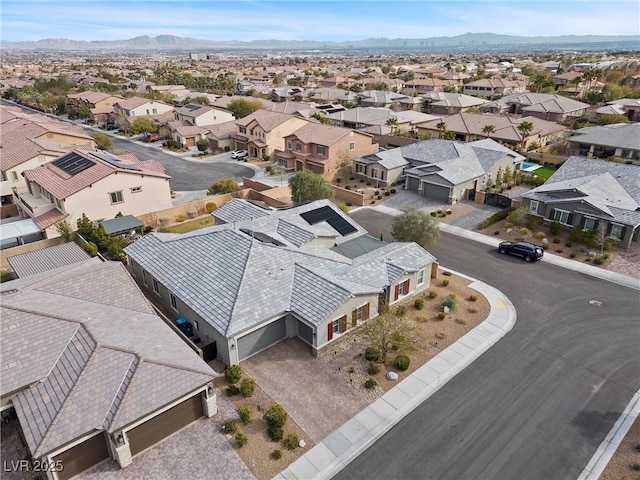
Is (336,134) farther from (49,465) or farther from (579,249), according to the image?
(49,465)

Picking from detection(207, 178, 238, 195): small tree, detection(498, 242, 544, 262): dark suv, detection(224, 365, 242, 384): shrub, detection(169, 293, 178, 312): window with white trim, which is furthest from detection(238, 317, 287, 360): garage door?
detection(207, 178, 238, 195): small tree

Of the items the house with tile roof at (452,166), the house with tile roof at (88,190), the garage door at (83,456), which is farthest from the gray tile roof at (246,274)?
the house with tile roof at (452,166)

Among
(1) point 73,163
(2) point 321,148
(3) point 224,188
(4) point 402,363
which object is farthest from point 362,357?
(2) point 321,148

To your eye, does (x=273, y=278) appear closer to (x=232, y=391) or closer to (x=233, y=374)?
(x=233, y=374)

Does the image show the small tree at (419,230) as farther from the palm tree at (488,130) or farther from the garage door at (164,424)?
the palm tree at (488,130)

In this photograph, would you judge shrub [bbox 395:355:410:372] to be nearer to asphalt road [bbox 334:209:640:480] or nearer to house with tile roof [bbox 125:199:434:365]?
asphalt road [bbox 334:209:640:480]
